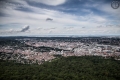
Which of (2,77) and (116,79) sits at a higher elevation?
(2,77)

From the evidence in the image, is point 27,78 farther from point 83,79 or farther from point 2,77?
point 83,79

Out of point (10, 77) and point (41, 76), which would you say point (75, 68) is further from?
point (10, 77)

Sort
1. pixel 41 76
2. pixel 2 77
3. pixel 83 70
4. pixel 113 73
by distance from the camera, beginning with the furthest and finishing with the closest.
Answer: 1. pixel 83 70
2. pixel 113 73
3. pixel 41 76
4. pixel 2 77

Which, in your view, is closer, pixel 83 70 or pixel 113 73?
pixel 113 73

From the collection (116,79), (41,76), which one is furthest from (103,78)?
(41,76)

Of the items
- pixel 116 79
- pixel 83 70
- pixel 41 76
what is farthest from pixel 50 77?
pixel 116 79

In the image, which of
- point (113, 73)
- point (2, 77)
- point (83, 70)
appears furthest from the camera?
point (83, 70)

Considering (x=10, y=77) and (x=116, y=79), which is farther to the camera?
(x=116, y=79)

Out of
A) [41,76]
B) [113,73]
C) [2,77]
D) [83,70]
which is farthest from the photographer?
[83,70]
